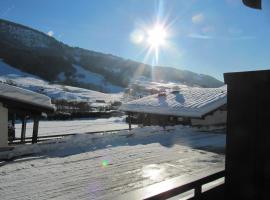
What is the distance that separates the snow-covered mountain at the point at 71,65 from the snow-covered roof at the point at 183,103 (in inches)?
3508

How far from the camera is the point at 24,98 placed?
433 inches

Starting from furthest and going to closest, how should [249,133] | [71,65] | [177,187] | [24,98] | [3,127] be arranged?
[71,65] < [24,98] < [3,127] < [249,133] < [177,187]

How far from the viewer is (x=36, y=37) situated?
164 m

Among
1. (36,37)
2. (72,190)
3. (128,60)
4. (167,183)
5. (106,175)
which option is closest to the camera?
(167,183)

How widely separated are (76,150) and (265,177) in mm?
7457

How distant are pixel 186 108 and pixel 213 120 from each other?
2108mm

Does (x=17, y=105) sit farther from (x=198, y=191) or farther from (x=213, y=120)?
(x=213, y=120)

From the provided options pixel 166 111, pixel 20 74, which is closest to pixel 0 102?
pixel 166 111

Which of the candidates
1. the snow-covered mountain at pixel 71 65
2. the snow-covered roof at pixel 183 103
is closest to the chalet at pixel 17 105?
the snow-covered roof at pixel 183 103

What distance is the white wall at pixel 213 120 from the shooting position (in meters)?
20.4

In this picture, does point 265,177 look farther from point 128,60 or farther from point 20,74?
point 128,60

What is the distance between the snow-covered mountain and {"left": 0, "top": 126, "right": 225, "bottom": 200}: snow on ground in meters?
101

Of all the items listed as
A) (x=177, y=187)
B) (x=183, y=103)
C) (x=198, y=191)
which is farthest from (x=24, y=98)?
(x=183, y=103)

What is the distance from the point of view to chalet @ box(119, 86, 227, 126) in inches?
773
